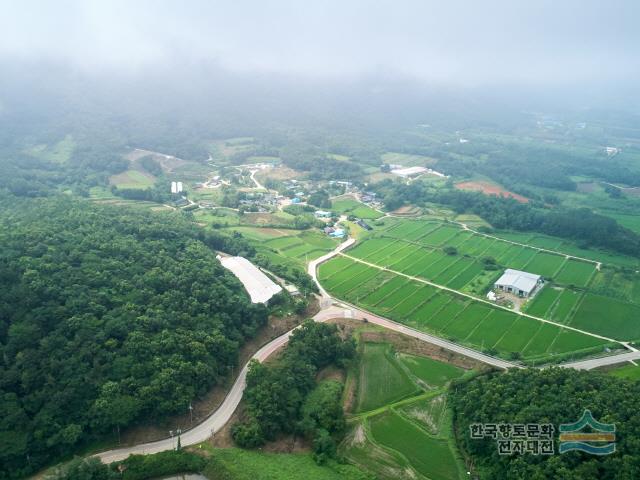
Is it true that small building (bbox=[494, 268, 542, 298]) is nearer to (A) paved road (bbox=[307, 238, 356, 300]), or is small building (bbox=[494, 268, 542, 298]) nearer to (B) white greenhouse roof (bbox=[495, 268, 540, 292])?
(B) white greenhouse roof (bbox=[495, 268, 540, 292])

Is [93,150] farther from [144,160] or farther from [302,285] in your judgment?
[302,285]

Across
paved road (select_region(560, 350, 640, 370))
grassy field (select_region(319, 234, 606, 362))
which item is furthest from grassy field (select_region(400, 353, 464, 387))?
paved road (select_region(560, 350, 640, 370))

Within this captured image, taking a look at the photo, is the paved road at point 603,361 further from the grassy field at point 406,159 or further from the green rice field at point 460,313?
the grassy field at point 406,159

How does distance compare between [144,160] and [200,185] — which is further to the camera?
[144,160]

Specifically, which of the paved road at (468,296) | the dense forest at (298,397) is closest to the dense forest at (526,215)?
the paved road at (468,296)

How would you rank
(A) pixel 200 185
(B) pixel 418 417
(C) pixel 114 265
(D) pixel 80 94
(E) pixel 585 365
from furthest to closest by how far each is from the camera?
(D) pixel 80 94 → (A) pixel 200 185 → (C) pixel 114 265 → (E) pixel 585 365 → (B) pixel 418 417

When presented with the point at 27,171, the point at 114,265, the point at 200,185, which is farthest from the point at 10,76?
the point at 114,265

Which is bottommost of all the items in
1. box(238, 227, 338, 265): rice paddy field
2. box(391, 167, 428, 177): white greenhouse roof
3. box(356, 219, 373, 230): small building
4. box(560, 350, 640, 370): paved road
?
box(391, 167, 428, 177): white greenhouse roof
